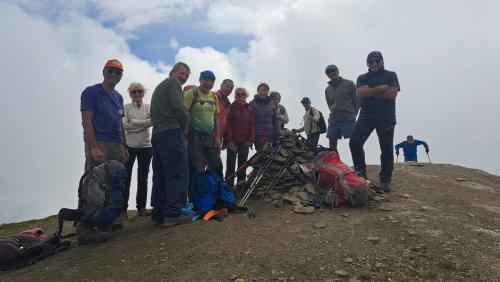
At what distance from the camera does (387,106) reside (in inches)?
319

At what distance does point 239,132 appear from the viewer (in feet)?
30.4

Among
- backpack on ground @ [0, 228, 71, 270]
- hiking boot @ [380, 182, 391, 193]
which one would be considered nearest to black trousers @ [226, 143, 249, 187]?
hiking boot @ [380, 182, 391, 193]

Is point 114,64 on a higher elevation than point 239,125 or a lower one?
higher

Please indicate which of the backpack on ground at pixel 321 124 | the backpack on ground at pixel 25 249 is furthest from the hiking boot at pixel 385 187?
the backpack on ground at pixel 25 249

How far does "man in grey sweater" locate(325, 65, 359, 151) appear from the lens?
9.52m

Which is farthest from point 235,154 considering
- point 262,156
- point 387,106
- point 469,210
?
point 469,210

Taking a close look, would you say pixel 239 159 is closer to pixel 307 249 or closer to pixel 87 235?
pixel 87 235

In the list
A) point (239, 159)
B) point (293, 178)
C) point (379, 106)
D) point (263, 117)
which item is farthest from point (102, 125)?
point (379, 106)

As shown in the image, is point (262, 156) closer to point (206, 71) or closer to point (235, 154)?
point (235, 154)

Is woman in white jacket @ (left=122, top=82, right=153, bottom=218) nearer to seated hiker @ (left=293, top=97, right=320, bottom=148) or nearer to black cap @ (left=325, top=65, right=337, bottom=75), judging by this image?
black cap @ (left=325, top=65, right=337, bottom=75)

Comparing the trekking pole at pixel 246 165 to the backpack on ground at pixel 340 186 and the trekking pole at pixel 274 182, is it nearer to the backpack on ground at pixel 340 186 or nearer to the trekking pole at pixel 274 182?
the trekking pole at pixel 274 182

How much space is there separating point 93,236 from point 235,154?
4351 mm

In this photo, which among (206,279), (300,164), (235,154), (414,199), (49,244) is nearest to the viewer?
(206,279)

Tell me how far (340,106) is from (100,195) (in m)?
6.67
